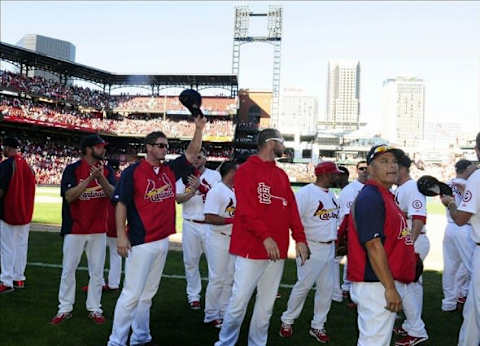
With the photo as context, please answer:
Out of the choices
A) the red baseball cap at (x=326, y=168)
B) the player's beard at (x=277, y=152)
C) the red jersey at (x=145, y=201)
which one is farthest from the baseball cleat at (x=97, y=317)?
the red baseball cap at (x=326, y=168)

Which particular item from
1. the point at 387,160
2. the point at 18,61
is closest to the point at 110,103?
the point at 18,61

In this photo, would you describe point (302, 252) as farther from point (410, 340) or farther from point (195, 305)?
point (195, 305)

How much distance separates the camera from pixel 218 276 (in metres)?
5.45

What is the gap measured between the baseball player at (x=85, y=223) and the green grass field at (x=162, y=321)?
27 cm

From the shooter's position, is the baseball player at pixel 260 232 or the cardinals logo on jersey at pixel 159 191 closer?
the baseball player at pixel 260 232

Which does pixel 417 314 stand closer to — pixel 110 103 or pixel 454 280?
pixel 454 280

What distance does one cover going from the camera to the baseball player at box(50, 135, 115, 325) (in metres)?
5.26

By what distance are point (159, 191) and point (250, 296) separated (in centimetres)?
140

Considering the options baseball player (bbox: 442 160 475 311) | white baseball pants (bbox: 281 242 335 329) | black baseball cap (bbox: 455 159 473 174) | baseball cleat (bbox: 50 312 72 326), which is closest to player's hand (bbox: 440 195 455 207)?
white baseball pants (bbox: 281 242 335 329)

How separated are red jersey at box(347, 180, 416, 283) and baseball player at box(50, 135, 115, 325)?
124 inches

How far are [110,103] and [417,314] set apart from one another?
165ft

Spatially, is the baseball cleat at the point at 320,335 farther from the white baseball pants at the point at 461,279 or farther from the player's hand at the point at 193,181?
the white baseball pants at the point at 461,279

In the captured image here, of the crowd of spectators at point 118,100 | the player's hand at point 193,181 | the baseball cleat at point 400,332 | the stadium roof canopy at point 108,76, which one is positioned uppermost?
the stadium roof canopy at point 108,76

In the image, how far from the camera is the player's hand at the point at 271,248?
3.90m
